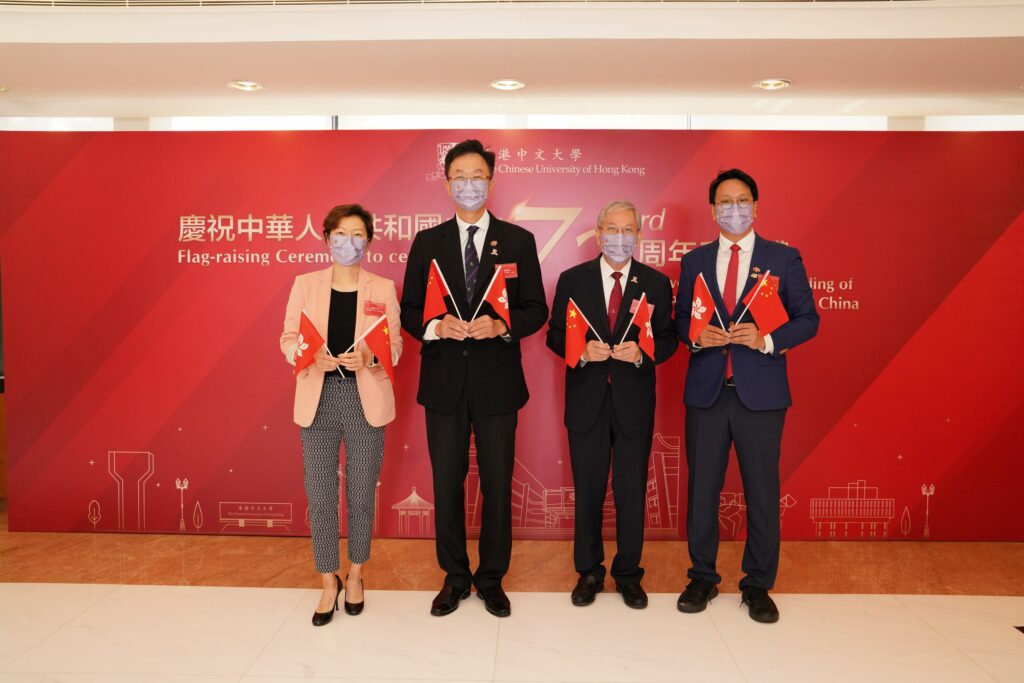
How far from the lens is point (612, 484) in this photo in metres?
3.16

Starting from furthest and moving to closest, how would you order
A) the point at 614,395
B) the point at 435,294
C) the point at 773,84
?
1. the point at 773,84
2. the point at 614,395
3. the point at 435,294

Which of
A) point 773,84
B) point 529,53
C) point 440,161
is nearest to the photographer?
point 529,53

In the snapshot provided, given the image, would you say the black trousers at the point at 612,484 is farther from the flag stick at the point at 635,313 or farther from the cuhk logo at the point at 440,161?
the cuhk logo at the point at 440,161

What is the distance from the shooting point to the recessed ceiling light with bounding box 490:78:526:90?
384 cm

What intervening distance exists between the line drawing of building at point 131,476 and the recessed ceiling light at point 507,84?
115 inches

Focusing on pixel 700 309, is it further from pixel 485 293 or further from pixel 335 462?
pixel 335 462

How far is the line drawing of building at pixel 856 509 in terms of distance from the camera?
4.11 meters

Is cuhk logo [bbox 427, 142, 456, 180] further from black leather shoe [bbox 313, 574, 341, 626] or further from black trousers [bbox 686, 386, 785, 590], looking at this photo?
black leather shoe [bbox 313, 574, 341, 626]

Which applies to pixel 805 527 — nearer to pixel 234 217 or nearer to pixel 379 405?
pixel 379 405

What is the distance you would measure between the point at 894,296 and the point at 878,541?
1424 mm

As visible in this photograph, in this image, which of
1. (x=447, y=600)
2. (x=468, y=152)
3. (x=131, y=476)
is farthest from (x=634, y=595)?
(x=131, y=476)

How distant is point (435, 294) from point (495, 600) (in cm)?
136

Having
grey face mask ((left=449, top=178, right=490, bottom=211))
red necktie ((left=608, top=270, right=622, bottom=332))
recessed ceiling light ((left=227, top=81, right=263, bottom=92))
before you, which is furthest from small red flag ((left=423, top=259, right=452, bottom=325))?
recessed ceiling light ((left=227, top=81, right=263, bottom=92))

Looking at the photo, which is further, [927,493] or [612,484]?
[927,493]
